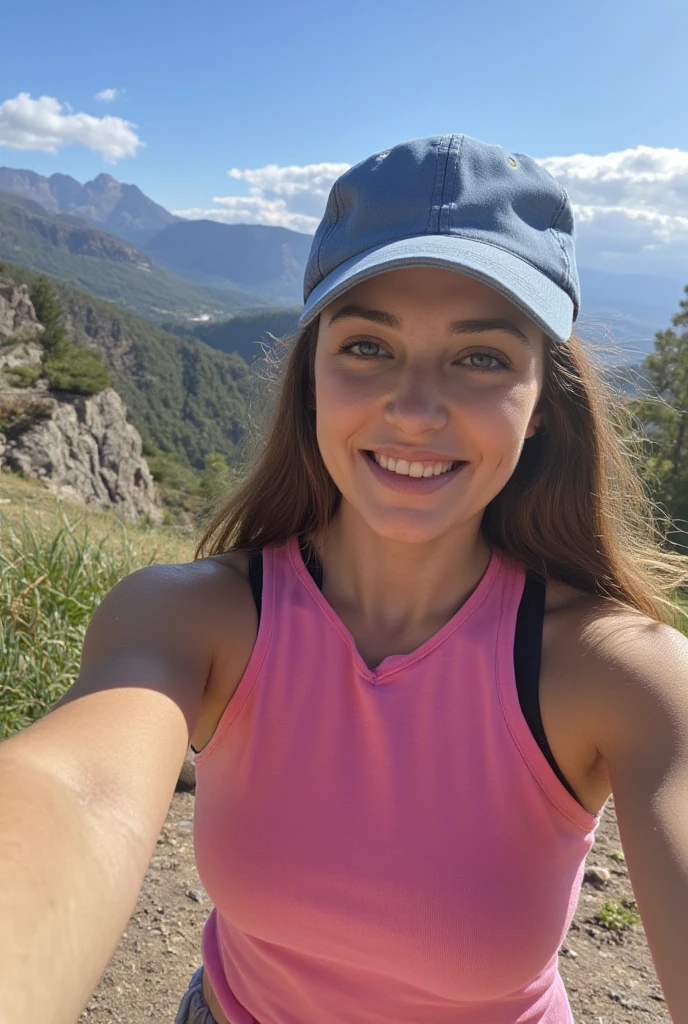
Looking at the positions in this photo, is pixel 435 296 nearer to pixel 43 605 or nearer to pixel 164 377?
pixel 43 605

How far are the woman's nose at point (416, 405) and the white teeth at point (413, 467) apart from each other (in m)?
0.07

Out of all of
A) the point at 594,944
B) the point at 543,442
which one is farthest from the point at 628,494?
the point at 594,944

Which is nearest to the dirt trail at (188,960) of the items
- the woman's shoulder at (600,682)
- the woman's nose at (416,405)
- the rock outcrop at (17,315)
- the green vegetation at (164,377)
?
the woman's shoulder at (600,682)

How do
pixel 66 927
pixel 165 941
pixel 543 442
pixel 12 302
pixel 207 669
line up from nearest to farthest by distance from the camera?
pixel 66 927 < pixel 207 669 < pixel 543 442 < pixel 165 941 < pixel 12 302

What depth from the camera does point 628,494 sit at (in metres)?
1.70

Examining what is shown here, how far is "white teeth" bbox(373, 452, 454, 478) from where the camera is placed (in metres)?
1.34

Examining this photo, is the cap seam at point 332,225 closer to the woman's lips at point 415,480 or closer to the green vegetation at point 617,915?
the woman's lips at point 415,480

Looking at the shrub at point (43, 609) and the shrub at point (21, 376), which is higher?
the shrub at point (43, 609)

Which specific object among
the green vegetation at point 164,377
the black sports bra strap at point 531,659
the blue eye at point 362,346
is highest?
the blue eye at point 362,346

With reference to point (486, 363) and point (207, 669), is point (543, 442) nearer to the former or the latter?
point (486, 363)

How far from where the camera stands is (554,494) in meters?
1.56

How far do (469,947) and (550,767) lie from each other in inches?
11.6

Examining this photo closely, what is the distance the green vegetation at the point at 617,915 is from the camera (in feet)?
8.88

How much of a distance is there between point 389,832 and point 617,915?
2.16 meters
